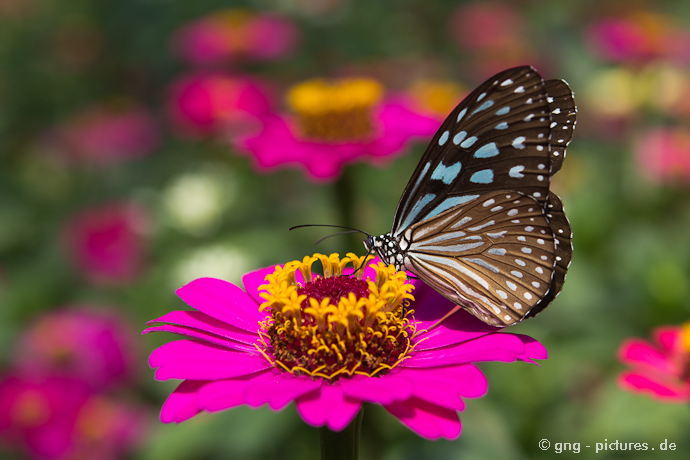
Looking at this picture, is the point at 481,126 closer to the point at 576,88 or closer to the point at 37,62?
the point at 576,88

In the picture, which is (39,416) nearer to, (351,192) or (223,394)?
(351,192)

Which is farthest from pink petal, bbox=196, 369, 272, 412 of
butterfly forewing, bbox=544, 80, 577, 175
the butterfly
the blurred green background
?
the blurred green background

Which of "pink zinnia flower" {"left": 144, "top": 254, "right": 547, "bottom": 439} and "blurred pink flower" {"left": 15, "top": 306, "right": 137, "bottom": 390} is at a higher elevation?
"blurred pink flower" {"left": 15, "top": 306, "right": 137, "bottom": 390}

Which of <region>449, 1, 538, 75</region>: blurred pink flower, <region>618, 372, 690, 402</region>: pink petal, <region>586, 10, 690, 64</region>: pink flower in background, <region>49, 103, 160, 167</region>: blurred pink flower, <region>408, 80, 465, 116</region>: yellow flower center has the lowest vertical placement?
<region>618, 372, 690, 402</region>: pink petal

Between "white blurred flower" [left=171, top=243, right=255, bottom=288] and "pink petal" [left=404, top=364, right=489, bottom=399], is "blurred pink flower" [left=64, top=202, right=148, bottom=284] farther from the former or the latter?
"pink petal" [left=404, top=364, right=489, bottom=399]

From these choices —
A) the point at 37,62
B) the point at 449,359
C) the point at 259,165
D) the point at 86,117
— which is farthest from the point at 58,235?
the point at 449,359

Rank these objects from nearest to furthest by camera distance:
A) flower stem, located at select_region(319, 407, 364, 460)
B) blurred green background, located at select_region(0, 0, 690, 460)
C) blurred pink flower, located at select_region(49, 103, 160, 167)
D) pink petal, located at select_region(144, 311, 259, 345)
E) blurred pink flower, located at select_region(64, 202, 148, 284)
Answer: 1. flower stem, located at select_region(319, 407, 364, 460)
2. pink petal, located at select_region(144, 311, 259, 345)
3. blurred green background, located at select_region(0, 0, 690, 460)
4. blurred pink flower, located at select_region(64, 202, 148, 284)
5. blurred pink flower, located at select_region(49, 103, 160, 167)
